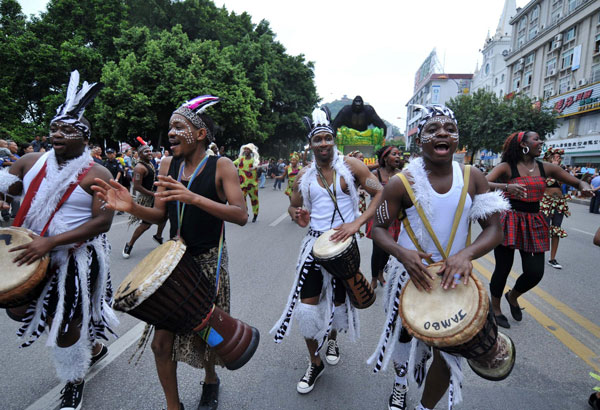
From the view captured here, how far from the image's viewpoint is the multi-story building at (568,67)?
1128 inches

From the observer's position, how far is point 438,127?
87.9 inches

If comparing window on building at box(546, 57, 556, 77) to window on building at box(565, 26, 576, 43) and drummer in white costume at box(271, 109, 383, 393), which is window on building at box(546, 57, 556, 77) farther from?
drummer in white costume at box(271, 109, 383, 393)

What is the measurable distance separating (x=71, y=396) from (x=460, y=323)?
2.52 meters

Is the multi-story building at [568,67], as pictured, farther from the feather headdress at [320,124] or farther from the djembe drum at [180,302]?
the djembe drum at [180,302]

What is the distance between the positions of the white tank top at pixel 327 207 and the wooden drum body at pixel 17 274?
1.98m

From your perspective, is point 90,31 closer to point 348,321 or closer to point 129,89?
point 129,89

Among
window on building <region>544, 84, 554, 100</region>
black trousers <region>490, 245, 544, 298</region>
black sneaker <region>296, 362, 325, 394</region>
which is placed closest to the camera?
black sneaker <region>296, 362, 325, 394</region>

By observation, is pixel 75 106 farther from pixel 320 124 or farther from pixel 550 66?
pixel 550 66

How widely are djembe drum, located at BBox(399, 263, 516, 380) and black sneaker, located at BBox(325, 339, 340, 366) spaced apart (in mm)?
1312

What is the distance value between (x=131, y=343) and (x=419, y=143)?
9.90ft

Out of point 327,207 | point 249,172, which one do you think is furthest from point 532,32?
point 327,207

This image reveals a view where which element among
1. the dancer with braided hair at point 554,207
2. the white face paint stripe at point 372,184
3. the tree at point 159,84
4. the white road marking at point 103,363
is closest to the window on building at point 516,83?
the tree at point 159,84

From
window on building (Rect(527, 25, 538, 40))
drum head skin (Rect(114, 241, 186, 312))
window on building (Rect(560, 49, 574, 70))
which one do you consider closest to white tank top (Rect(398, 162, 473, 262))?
drum head skin (Rect(114, 241, 186, 312))

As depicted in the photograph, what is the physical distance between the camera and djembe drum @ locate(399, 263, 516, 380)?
182 cm
